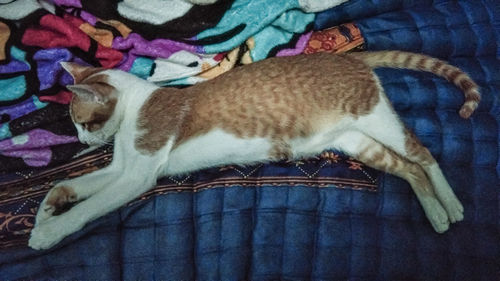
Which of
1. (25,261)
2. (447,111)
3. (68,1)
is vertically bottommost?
(25,261)

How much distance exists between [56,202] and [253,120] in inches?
26.6

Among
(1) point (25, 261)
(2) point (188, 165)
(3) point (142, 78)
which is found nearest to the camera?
(1) point (25, 261)

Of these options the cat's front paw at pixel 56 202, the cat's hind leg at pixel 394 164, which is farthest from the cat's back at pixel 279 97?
the cat's front paw at pixel 56 202

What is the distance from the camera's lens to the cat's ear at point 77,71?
1.38 metres

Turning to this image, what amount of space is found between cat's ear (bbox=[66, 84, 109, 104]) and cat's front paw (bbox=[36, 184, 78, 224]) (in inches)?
11.4

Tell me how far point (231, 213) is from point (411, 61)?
2.89 ft

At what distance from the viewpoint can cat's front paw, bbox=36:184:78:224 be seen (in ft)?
4.05

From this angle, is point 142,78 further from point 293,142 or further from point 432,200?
point 432,200

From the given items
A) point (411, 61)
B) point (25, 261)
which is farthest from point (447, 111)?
point (25, 261)

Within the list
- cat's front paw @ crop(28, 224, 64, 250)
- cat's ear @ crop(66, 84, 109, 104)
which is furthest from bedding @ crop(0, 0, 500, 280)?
cat's ear @ crop(66, 84, 109, 104)

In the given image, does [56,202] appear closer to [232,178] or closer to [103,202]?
[103,202]

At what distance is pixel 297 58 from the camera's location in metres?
1.46

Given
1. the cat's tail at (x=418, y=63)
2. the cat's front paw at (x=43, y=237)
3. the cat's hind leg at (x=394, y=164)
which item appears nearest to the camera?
the cat's front paw at (x=43, y=237)

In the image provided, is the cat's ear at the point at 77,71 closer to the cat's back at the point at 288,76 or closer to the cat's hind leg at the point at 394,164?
the cat's back at the point at 288,76
